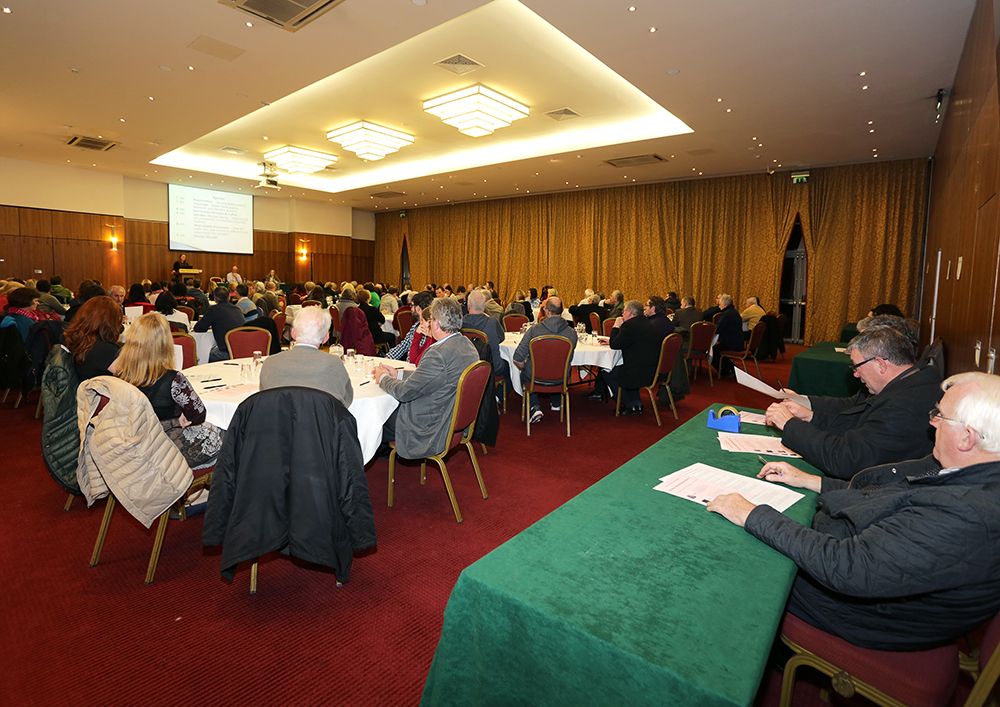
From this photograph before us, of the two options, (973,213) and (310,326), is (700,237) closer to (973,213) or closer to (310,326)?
(973,213)

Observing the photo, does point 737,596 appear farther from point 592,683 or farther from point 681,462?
point 681,462

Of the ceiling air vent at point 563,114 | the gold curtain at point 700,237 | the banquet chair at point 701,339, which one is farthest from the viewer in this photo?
the gold curtain at point 700,237

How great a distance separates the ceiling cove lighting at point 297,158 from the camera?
37.8 feet

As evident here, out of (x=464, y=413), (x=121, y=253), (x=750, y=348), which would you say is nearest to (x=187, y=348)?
(x=464, y=413)

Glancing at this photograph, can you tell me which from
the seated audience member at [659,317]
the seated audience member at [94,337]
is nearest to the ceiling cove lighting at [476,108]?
the seated audience member at [659,317]

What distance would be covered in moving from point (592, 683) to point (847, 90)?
817 centimetres

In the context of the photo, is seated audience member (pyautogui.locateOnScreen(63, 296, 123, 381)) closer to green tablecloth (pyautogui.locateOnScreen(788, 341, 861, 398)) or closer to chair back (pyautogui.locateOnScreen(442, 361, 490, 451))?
chair back (pyautogui.locateOnScreen(442, 361, 490, 451))

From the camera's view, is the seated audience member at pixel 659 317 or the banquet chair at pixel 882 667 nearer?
the banquet chair at pixel 882 667

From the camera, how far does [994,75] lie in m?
3.38

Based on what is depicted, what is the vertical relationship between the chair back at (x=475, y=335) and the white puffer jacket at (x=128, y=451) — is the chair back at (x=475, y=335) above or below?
above

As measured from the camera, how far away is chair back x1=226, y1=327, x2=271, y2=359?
5.04 m

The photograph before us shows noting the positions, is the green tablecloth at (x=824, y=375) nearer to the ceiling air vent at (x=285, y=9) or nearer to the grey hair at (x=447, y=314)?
the grey hair at (x=447, y=314)

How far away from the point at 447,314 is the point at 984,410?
2639 millimetres

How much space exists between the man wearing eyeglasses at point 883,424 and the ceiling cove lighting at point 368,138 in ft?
30.2
